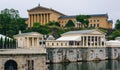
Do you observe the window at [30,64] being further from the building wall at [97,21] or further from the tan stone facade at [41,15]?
the building wall at [97,21]

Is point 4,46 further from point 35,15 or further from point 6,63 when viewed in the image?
point 35,15

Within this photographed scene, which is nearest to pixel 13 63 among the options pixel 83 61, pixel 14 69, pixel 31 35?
pixel 14 69

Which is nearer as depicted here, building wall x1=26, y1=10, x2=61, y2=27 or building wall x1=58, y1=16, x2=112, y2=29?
building wall x1=26, y1=10, x2=61, y2=27

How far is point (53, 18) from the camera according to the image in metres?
142

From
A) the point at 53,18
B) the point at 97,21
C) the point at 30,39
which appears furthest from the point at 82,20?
the point at 30,39

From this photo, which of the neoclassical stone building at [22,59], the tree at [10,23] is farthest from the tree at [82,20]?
the neoclassical stone building at [22,59]

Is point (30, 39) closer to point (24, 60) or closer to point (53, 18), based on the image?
point (24, 60)

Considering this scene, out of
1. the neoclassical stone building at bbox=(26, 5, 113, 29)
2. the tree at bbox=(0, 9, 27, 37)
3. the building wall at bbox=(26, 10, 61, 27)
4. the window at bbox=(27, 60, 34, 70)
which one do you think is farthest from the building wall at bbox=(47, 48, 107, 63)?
the building wall at bbox=(26, 10, 61, 27)

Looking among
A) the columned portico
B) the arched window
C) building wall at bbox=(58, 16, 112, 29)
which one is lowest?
the arched window

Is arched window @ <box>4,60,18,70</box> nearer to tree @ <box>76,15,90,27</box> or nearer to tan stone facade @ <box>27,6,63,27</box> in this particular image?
tree @ <box>76,15,90,27</box>

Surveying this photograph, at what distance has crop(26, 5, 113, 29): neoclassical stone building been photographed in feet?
462

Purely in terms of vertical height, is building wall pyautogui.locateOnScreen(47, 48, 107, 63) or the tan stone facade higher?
the tan stone facade

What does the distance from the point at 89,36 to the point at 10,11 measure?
143ft

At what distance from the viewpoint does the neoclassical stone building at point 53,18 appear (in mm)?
140875
